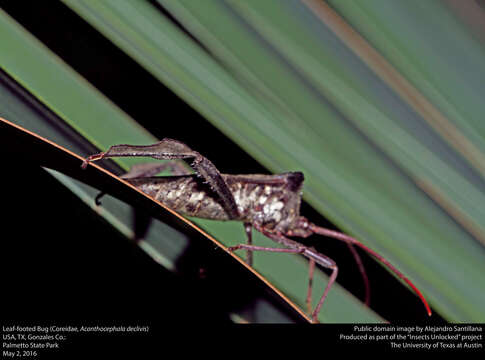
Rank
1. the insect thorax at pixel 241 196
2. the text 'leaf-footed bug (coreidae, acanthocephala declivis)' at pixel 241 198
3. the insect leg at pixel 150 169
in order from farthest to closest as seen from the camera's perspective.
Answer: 1. the insect thorax at pixel 241 196
2. the insect leg at pixel 150 169
3. the text 'leaf-footed bug (coreidae, acanthocephala declivis)' at pixel 241 198

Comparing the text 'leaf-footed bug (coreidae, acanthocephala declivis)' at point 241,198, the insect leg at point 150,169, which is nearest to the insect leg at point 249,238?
the text 'leaf-footed bug (coreidae, acanthocephala declivis)' at point 241,198

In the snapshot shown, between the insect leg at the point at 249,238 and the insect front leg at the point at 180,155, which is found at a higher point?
the insect front leg at the point at 180,155

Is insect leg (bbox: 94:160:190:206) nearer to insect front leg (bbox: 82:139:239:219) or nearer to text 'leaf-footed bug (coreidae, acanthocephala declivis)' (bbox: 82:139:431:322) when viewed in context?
text 'leaf-footed bug (coreidae, acanthocephala declivis)' (bbox: 82:139:431:322)

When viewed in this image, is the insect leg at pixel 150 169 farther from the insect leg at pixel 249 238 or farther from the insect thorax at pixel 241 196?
the insect leg at pixel 249 238

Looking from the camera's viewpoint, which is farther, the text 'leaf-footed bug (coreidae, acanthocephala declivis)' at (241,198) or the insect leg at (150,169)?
the insect leg at (150,169)

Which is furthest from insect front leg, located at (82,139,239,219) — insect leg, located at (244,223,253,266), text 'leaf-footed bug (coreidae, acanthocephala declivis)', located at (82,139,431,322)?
insect leg, located at (244,223,253,266)

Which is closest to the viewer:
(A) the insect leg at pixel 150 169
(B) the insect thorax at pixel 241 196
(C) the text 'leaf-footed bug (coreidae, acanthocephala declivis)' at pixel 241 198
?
(C) the text 'leaf-footed bug (coreidae, acanthocephala declivis)' at pixel 241 198

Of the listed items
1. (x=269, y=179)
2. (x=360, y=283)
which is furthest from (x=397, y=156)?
(x=360, y=283)

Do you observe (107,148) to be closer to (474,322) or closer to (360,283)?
(474,322)

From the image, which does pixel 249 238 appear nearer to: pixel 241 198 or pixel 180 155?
pixel 241 198

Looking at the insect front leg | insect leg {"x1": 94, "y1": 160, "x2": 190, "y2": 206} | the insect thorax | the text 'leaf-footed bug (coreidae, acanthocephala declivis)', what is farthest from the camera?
the insect thorax
